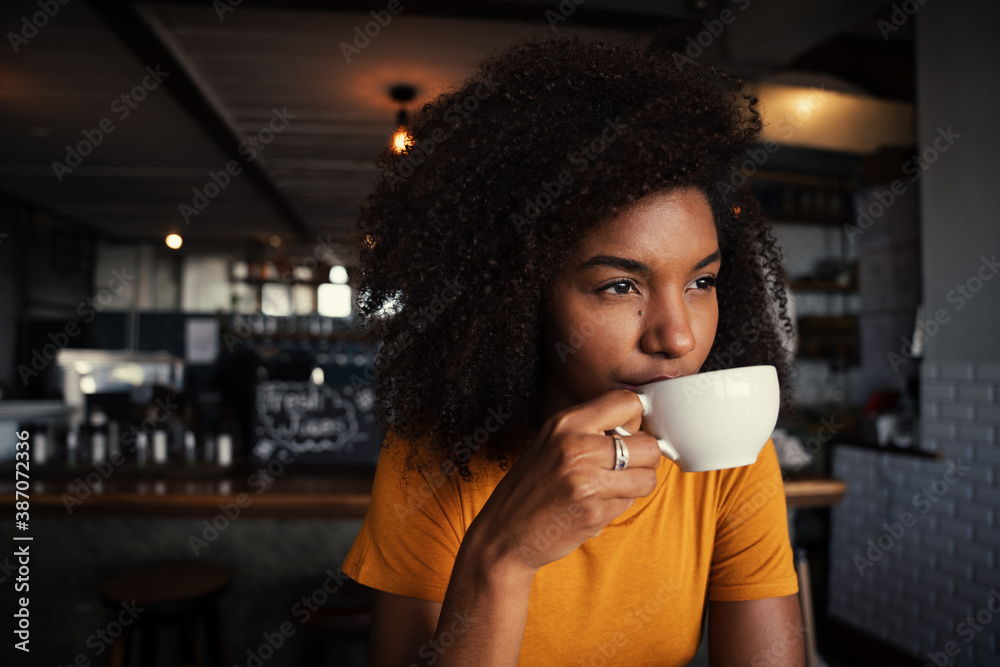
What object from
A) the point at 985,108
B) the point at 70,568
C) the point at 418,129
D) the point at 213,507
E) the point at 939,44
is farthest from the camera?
the point at 939,44

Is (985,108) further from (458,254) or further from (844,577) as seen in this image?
(458,254)

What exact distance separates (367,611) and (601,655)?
3.84 feet

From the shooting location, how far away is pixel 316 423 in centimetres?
267

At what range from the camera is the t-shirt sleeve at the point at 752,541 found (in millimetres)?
983

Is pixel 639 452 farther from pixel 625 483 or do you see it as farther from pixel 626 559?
pixel 626 559

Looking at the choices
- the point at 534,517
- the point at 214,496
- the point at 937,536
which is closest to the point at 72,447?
the point at 214,496

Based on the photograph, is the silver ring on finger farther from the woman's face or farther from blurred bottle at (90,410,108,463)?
blurred bottle at (90,410,108,463)

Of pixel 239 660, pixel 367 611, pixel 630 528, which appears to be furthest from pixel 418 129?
pixel 239 660

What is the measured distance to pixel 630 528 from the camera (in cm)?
99

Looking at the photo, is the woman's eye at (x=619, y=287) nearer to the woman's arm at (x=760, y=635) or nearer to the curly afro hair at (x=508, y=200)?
the curly afro hair at (x=508, y=200)

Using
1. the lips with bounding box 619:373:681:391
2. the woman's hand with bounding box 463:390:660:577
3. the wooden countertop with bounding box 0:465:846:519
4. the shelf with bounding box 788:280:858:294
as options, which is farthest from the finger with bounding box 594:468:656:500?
the shelf with bounding box 788:280:858:294

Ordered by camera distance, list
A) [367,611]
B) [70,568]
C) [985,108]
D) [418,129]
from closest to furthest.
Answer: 1. [418,129]
2. [367,611]
3. [70,568]
4. [985,108]

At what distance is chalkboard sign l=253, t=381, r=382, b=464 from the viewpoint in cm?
265

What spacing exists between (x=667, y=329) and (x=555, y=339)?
190 millimetres
